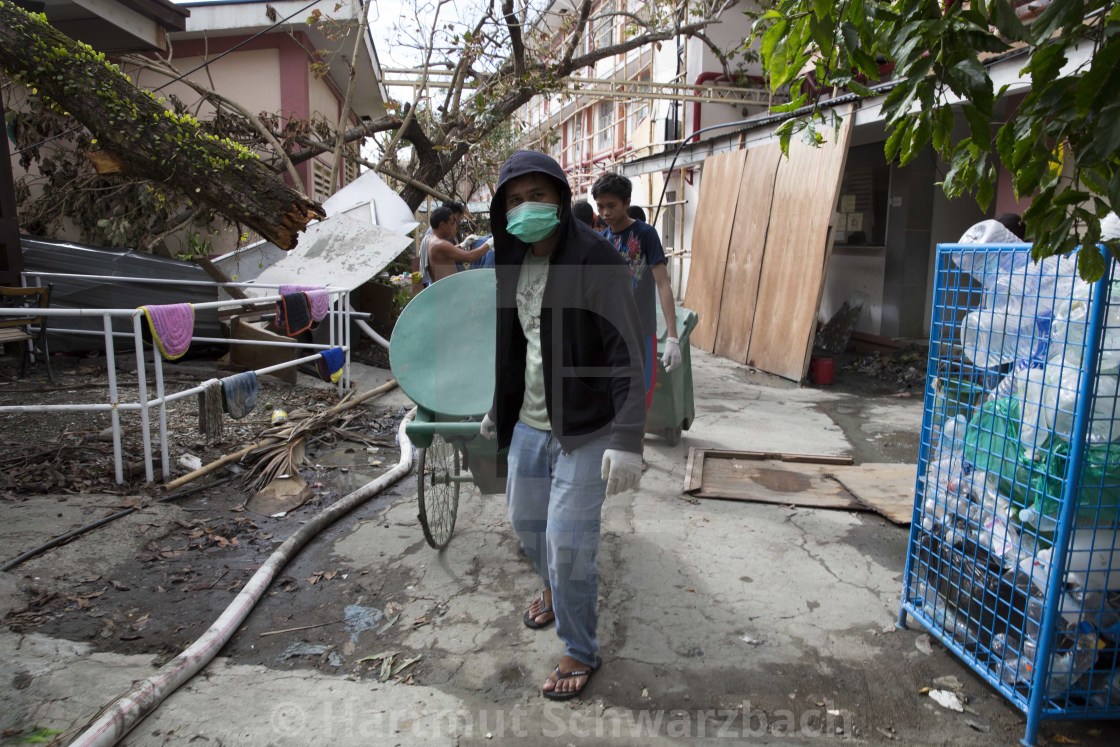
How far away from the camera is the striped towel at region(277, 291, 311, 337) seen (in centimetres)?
615

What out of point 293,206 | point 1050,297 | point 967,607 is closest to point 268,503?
point 293,206

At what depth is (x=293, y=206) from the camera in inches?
216

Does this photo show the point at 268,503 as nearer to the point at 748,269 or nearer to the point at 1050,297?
the point at 1050,297

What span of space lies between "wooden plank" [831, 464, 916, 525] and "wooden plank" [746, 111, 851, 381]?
10.5 ft

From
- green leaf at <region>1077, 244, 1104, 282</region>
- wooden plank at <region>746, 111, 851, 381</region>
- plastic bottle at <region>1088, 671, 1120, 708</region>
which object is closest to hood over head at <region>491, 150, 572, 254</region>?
green leaf at <region>1077, 244, 1104, 282</region>

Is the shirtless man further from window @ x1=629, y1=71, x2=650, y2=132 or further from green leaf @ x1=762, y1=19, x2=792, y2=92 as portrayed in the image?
window @ x1=629, y1=71, x2=650, y2=132

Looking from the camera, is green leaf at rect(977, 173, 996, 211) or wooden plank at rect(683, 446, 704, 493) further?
wooden plank at rect(683, 446, 704, 493)

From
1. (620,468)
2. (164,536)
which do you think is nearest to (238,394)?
(164,536)

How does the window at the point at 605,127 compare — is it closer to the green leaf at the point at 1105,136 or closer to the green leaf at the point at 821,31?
the green leaf at the point at 821,31

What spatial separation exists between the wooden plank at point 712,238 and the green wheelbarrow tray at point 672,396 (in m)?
4.80

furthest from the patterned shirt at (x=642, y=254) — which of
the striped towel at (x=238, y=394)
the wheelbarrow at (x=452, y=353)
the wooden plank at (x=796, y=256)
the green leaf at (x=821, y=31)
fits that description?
the wooden plank at (x=796, y=256)

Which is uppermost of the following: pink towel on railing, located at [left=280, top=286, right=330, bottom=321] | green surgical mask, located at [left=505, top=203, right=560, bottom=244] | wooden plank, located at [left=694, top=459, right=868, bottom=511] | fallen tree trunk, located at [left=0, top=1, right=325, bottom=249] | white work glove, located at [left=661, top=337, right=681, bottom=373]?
fallen tree trunk, located at [left=0, top=1, right=325, bottom=249]

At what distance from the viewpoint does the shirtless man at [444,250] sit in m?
5.99

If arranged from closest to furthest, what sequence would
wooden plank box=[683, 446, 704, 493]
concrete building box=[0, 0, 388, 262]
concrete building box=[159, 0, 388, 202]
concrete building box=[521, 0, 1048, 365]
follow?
1. wooden plank box=[683, 446, 704, 493]
2. concrete building box=[521, 0, 1048, 365]
3. concrete building box=[0, 0, 388, 262]
4. concrete building box=[159, 0, 388, 202]
